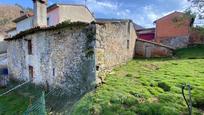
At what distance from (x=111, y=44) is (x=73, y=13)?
10.9 metres

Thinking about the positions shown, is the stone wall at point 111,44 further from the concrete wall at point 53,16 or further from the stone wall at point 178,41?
the stone wall at point 178,41

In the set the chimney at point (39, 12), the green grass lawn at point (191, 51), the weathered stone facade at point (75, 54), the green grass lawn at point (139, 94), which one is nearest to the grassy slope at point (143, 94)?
the green grass lawn at point (139, 94)

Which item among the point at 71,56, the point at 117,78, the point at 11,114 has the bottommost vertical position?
the point at 11,114

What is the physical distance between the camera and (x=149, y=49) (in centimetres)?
2222

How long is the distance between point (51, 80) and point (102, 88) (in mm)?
4387

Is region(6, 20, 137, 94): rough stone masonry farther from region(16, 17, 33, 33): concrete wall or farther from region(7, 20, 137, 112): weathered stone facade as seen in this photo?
region(16, 17, 33, 33): concrete wall

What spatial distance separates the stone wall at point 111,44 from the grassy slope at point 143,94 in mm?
715

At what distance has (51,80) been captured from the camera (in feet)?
49.8

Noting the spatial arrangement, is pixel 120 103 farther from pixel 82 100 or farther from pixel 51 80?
pixel 51 80

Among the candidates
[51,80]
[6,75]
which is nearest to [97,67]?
[51,80]

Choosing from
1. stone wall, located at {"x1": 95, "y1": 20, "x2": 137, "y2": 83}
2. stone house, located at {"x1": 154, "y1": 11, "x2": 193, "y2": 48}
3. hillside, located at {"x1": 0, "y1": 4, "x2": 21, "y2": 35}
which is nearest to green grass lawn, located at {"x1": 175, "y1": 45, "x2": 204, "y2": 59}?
stone house, located at {"x1": 154, "y1": 11, "x2": 193, "y2": 48}

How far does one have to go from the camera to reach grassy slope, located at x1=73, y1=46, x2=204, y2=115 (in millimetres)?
10109

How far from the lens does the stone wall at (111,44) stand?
12.8 metres

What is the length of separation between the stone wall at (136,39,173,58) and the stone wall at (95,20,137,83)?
3298 mm
